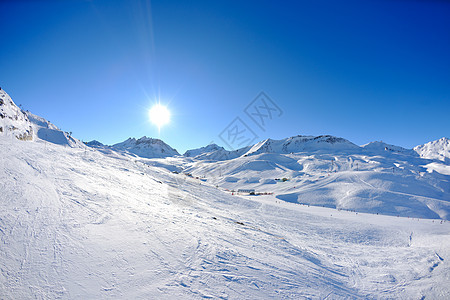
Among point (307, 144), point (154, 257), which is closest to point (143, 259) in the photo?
point (154, 257)

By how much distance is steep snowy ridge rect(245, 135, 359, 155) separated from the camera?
117 meters

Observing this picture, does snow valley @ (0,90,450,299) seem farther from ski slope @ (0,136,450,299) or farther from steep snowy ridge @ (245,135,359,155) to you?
steep snowy ridge @ (245,135,359,155)

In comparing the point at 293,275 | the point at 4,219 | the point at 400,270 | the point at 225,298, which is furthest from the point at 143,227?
the point at 400,270

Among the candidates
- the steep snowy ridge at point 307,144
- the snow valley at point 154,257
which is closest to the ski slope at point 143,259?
the snow valley at point 154,257

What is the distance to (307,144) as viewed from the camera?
132m

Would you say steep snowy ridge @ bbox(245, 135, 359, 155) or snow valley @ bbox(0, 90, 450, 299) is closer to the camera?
snow valley @ bbox(0, 90, 450, 299)

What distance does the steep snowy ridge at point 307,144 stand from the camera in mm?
117250

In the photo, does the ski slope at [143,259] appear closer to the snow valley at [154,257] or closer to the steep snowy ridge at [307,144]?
the snow valley at [154,257]

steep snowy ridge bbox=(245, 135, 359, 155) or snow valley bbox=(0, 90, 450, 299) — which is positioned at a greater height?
steep snowy ridge bbox=(245, 135, 359, 155)

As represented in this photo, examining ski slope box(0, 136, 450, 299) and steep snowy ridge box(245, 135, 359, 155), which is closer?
ski slope box(0, 136, 450, 299)

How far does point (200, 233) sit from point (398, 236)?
1800 cm

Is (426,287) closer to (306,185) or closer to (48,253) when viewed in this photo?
(48,253)

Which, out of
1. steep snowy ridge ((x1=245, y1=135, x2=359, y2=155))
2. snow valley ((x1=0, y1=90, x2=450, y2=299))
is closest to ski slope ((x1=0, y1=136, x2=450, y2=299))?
snow valley ((x1=0, y1=90, x2=450, y2=299))

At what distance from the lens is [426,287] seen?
24.9 feet
